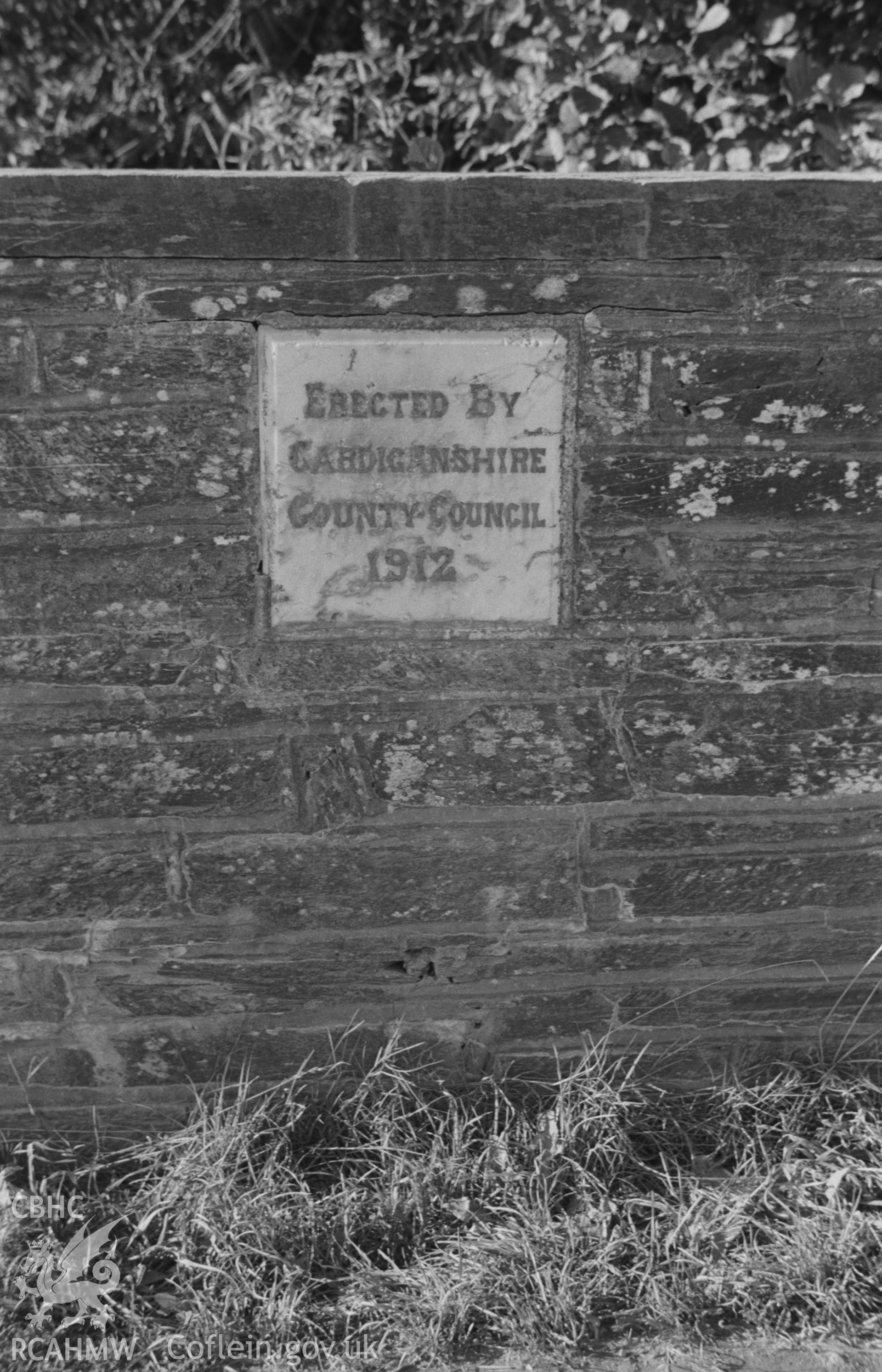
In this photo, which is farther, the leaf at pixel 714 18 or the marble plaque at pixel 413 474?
the leaf at pixel 714 18

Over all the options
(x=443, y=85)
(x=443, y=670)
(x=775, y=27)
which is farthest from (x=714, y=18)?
(x=443, y=670)

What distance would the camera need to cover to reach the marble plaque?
5.89ft

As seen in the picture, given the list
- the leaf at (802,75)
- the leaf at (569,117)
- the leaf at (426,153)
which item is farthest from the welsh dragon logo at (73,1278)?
the leaf at (802,75)

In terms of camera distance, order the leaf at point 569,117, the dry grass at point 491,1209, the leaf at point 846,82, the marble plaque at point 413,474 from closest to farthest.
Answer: the dry grass at point 491,1209 → the marble plaque at point 413,474 → the leaf at point 846,82 → the leaf at point 569,117

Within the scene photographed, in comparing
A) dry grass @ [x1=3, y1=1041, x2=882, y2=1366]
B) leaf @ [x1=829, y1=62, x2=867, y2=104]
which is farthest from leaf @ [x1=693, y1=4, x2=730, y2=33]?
dry grass @ [x1=3, y1=1041, x2=882, y2=1366]

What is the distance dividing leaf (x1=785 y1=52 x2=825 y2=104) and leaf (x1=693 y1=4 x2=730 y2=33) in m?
0.22

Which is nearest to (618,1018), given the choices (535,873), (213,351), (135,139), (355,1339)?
(535,873)

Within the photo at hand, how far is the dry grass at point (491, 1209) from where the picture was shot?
66.0 inches

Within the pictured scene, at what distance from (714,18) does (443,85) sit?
0.81 metres

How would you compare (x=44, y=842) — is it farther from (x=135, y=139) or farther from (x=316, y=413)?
(x=135, y=139)

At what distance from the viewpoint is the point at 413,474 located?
6.01 feet

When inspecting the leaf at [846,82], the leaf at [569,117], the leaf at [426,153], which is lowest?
the leaf at [426,153]

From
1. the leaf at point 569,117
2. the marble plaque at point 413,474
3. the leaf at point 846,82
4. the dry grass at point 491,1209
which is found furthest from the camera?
the leaf at point 569,117

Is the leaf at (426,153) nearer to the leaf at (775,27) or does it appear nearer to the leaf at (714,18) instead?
the leaf at (714,18)
